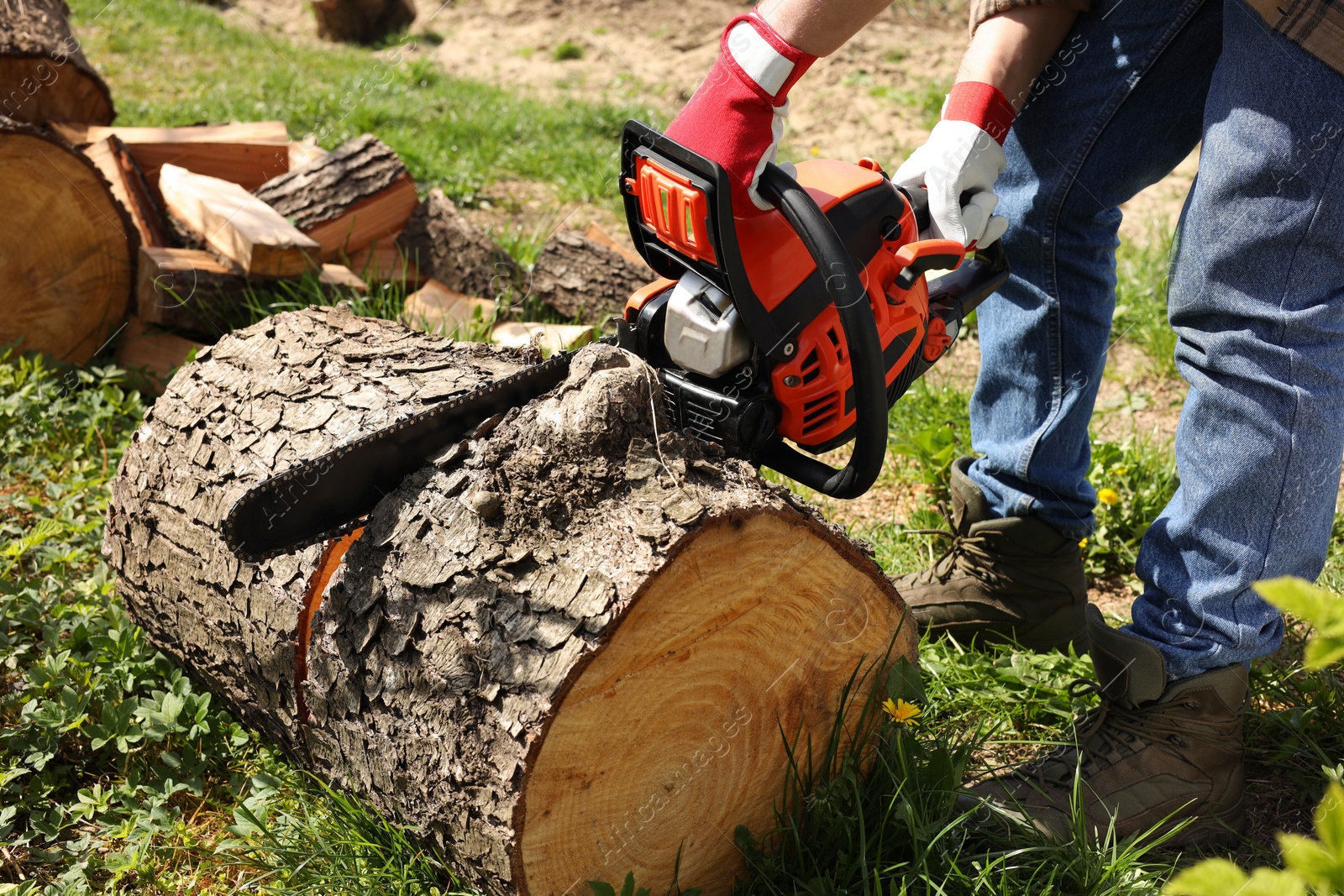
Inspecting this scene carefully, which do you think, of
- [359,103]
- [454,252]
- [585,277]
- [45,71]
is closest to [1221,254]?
[585,277]

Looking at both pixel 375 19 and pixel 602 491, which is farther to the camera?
pixel 375 19

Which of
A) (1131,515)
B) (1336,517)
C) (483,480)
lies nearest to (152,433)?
(483,480)

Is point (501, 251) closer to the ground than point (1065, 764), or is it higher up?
closer to the ground

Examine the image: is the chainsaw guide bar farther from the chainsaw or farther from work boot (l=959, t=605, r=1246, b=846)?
work boot (l=959, t=605, r=1246, b=846)

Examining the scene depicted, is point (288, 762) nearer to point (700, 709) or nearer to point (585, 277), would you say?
point (700, 709)

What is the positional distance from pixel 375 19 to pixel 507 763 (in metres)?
9.55

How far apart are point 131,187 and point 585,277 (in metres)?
1.82

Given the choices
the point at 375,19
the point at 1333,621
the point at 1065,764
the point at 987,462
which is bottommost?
the point at 375,19

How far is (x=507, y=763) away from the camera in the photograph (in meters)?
1.48

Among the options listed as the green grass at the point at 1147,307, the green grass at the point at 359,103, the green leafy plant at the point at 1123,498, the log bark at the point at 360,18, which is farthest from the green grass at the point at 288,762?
the log bark at the point at 360,18

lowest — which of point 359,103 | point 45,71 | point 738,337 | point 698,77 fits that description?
point 359,103

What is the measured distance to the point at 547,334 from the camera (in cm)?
355

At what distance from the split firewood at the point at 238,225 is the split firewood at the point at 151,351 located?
0.37m

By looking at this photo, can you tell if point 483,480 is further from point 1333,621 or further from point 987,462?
point 987,462
